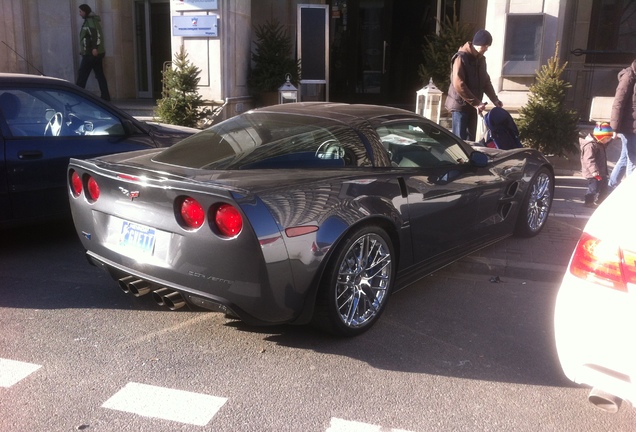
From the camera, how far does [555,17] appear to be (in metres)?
10.4

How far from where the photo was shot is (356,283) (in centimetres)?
415

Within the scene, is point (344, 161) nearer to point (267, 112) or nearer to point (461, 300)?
point (267, 112)

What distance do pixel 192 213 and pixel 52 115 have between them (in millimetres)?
3099

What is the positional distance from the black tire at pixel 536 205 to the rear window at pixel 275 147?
2.43 meters

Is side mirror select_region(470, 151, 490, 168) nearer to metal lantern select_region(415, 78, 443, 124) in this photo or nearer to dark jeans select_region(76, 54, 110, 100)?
metal lantern select_region(415, 78, 443, 124)

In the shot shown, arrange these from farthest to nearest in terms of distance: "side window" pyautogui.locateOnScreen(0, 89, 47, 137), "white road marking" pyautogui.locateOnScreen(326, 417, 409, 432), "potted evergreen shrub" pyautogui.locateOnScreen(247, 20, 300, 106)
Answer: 1. "potted evergreen shrub" pyautogui.locateOnScreen(247, 20, 300, 106)
2. "side window" pyautogui.locateOnScreen(0, 89, 47, 137)
3. "white road marking" pyautogui.locateOnScreen(326, 417, 409, 432)

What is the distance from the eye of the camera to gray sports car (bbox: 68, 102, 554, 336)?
143 inches

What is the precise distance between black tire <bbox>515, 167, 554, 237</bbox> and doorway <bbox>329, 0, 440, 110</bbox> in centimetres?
950

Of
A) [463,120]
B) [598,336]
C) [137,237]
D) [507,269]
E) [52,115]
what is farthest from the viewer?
[463,120]

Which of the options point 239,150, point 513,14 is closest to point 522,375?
point 239,150

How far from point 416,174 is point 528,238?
2.33 metres

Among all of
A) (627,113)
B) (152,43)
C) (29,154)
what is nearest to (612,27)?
(627,113)

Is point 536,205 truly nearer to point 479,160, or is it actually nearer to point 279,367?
point 479,160

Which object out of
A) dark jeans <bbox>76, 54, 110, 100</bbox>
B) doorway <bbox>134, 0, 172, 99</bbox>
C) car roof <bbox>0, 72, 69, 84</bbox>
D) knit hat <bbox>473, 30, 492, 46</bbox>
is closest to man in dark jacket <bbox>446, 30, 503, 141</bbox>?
knit hat <bbox>473, 30, 492, 46</bbox>
